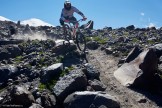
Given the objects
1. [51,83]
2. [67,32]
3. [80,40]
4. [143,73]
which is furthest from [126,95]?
[67,32]

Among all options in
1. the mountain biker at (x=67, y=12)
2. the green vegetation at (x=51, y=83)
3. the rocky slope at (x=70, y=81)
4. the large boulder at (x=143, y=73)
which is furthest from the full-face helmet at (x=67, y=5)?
the large boulder at (x=143, y=73)

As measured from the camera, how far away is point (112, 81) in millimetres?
19562

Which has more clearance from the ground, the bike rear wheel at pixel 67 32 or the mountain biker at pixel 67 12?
the mountain biker at pixel 67 12

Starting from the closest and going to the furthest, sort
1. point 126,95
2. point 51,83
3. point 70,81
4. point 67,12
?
point 70,81 < point 126,95 < point 51,83 < point 67,12

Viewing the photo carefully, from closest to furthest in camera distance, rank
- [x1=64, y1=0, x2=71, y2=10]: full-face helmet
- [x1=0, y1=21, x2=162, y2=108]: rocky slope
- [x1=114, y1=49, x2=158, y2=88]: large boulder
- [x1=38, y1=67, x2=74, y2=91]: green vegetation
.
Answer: [x1=0, y1=21, x2=162, y2=108]: rocky slope, [x1=38, y1=67, x2=74, y2=91]: green vegetation, [x1=114, y1=49, x2=158, y2=88]: large boulder, [x1=64, y1=0, x2=71, y2=10]: full-face helmet

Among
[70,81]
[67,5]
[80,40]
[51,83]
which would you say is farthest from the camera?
[80,40]

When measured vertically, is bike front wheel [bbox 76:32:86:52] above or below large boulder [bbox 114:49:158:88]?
above

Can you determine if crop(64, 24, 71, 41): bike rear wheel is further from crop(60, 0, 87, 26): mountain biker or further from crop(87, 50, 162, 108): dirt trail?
crop(87, 50, 162, 108): dirt trail

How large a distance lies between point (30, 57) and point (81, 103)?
1098 cm

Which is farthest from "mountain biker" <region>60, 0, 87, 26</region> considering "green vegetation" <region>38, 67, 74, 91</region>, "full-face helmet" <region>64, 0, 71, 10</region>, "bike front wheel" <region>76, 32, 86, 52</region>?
"green vegetation" <region>38, 67, 74, 91</region>

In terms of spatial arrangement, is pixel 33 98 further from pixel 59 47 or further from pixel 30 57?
pixel 59 47

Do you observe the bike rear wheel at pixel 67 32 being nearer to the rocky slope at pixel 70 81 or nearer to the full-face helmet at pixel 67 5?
the rocky slope at pixel 70 81

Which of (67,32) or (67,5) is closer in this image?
(67,5)

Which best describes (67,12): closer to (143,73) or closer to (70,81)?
(143,73)
